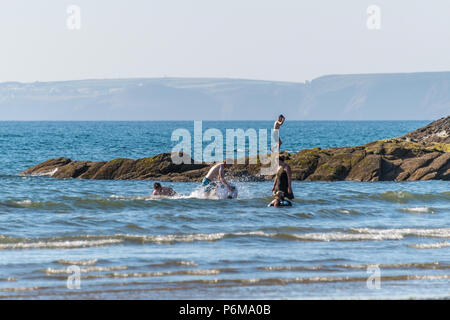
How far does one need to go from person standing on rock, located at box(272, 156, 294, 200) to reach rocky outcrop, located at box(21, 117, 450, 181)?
30.6 feet

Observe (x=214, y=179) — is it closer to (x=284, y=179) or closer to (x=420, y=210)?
(x=284, y=179)

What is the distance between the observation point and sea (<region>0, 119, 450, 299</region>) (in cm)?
1156

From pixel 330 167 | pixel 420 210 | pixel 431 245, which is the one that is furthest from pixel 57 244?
pixel 330 167

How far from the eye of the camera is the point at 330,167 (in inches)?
Result: 1281

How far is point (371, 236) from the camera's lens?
1688 cm

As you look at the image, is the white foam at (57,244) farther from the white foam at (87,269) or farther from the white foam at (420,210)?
the white foam at (420,210)

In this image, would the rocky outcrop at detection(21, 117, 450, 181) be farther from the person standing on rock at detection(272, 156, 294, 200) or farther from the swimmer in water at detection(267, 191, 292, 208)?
the person standing on rock at detection(272, 156, 294, 200)

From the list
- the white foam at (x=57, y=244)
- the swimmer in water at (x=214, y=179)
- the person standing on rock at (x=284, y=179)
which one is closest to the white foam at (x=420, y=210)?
the person standing on rock at (x=284, y=179)

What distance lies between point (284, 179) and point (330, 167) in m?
10.8

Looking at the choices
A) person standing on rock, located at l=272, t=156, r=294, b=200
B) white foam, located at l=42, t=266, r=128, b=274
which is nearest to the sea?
white foam, located at l=42, t=266, r=128, b=274

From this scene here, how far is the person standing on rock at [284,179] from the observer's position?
71.9 ft

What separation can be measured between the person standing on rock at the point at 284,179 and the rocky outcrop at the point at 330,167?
9.31m
